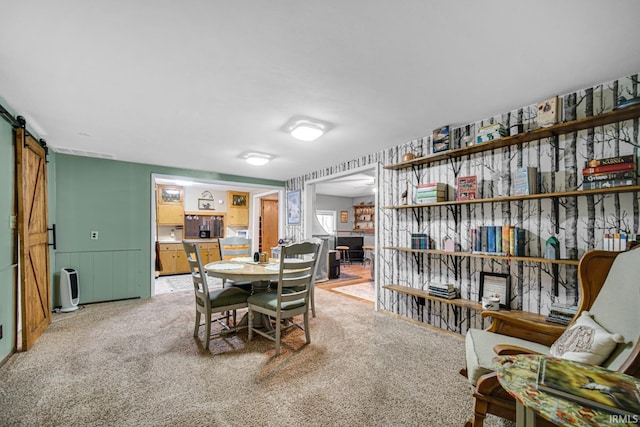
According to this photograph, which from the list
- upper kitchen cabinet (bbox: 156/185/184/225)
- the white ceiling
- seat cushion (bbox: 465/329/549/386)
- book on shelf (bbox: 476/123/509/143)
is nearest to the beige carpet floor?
seat cushion (bbox: 465/329/549/386)

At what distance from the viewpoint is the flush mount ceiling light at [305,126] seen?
9.27ft

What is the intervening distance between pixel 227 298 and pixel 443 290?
230 centimetres

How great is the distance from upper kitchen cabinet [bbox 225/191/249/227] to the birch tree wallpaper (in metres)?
5.35

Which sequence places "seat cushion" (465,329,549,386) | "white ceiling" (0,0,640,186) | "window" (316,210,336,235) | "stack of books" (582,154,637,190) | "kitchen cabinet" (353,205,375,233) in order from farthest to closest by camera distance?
1. "window" (316,210,336,235)
2. "kitchen cabinet" (353,205,375,233)
3. "stack of books" (582,154,637,190)
4. "seat cushion" (465,329,549,386)
5. "white ceiling" (0,0,640,186)

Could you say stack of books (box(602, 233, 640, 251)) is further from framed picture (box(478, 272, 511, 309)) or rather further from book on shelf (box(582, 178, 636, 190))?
framed picture (box(478, 272, 511, 309))

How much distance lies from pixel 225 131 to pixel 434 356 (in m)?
3.22

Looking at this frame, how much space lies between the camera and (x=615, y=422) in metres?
0.73

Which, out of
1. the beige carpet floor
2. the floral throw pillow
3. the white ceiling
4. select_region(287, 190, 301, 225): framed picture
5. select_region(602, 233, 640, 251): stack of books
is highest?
the white ceiling

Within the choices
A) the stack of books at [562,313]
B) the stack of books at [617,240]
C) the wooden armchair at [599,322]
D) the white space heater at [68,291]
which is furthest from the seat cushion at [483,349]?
the white space heater at [68,291]

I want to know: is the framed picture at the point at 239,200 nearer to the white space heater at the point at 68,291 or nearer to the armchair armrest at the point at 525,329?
the white space heater at the point at 68,291

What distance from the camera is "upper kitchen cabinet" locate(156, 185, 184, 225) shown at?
6738 millimetres

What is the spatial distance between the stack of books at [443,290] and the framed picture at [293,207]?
3498mm

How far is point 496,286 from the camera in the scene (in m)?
2.69

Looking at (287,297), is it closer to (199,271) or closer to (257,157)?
(199,271)
